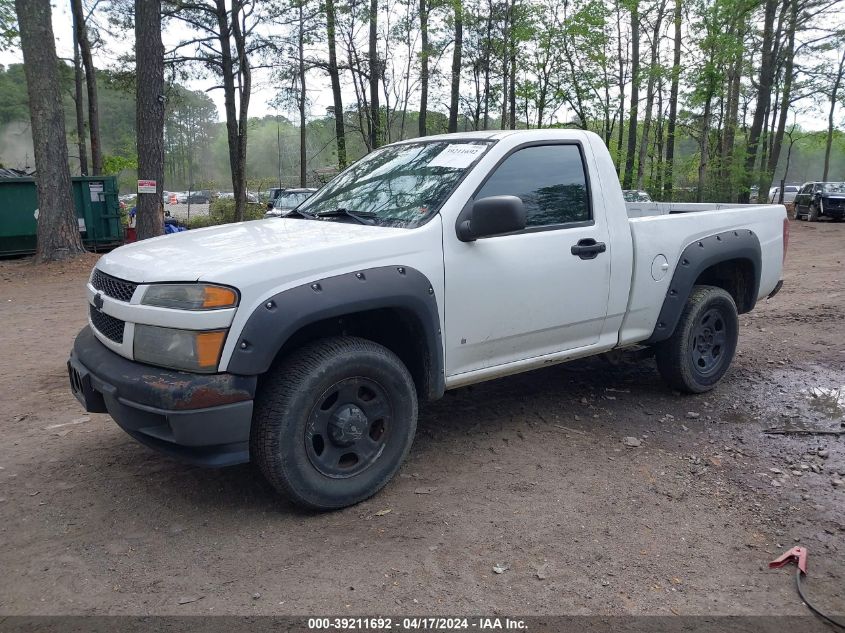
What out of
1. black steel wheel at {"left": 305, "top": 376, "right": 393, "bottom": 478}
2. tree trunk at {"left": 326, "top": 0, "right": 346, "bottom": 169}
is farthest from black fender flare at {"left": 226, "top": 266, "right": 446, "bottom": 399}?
tree trunk at {"left": 326, "top": 0, "right": 346, "bottom": 169}

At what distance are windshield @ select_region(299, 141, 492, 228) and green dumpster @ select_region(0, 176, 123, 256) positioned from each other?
11677 millimetres

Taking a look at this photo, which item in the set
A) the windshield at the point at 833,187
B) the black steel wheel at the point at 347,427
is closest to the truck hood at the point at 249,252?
the black steel wheel at the point at 347,427

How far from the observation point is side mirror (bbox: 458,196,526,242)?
3383 millimetres

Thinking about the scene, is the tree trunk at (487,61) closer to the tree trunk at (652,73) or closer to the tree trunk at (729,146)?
the tree trunk at (652,73)

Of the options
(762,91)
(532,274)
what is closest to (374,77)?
(762,91)

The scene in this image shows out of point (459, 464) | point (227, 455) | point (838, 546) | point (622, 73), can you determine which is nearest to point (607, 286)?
point (459, 464)

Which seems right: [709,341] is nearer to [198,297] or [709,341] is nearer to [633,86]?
[198,297]

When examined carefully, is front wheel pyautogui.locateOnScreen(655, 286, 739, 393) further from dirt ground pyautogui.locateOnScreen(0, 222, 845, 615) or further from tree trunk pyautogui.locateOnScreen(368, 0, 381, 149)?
tree trunk pyautogui.locateOnScreen(368, 0, 381, 149)

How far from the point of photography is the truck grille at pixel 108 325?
3216mm

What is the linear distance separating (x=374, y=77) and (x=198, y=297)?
22988mm

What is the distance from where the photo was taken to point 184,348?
2920 mm

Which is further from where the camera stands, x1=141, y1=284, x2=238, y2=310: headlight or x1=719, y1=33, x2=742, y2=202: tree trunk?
x1=719, y1=33, x2=742, y2=202: tree trunk

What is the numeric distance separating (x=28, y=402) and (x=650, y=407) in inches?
182

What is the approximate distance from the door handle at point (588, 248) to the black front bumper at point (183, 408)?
6.92 feet
